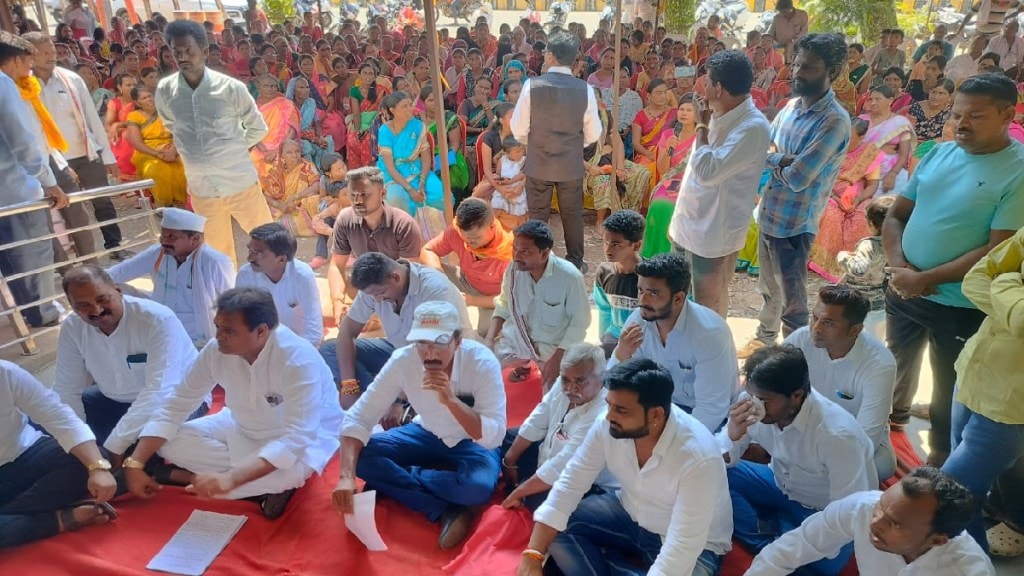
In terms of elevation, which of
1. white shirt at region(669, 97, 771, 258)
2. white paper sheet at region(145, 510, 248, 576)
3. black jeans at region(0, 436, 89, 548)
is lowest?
white paper sheet at region(145, 510, 248, 576)

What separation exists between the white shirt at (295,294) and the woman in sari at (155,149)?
3.31 metres

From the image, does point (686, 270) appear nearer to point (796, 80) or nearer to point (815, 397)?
point (815, 397)

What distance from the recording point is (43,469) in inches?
102

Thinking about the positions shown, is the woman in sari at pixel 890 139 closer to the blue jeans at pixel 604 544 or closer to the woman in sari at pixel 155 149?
the blue jeans at pixel 604 544

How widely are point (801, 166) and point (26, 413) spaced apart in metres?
3.35

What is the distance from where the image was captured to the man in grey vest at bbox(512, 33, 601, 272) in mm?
4359

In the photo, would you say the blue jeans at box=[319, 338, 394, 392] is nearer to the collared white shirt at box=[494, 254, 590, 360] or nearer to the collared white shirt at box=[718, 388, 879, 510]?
the collared white shirt at box=[494, 254, 590, 360]

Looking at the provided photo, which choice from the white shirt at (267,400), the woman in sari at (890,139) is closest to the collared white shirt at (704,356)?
the white shirt at (267,400)

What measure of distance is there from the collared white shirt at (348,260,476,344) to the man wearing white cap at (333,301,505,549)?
45 centimetres

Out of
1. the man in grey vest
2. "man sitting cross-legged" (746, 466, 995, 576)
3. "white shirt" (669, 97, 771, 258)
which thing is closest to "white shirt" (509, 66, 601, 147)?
the man in grey vest

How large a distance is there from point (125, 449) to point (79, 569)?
50 cm

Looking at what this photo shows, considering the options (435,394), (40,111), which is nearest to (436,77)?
(435,394)

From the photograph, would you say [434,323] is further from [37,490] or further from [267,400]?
[37,490]

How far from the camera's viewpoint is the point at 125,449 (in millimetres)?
2705
